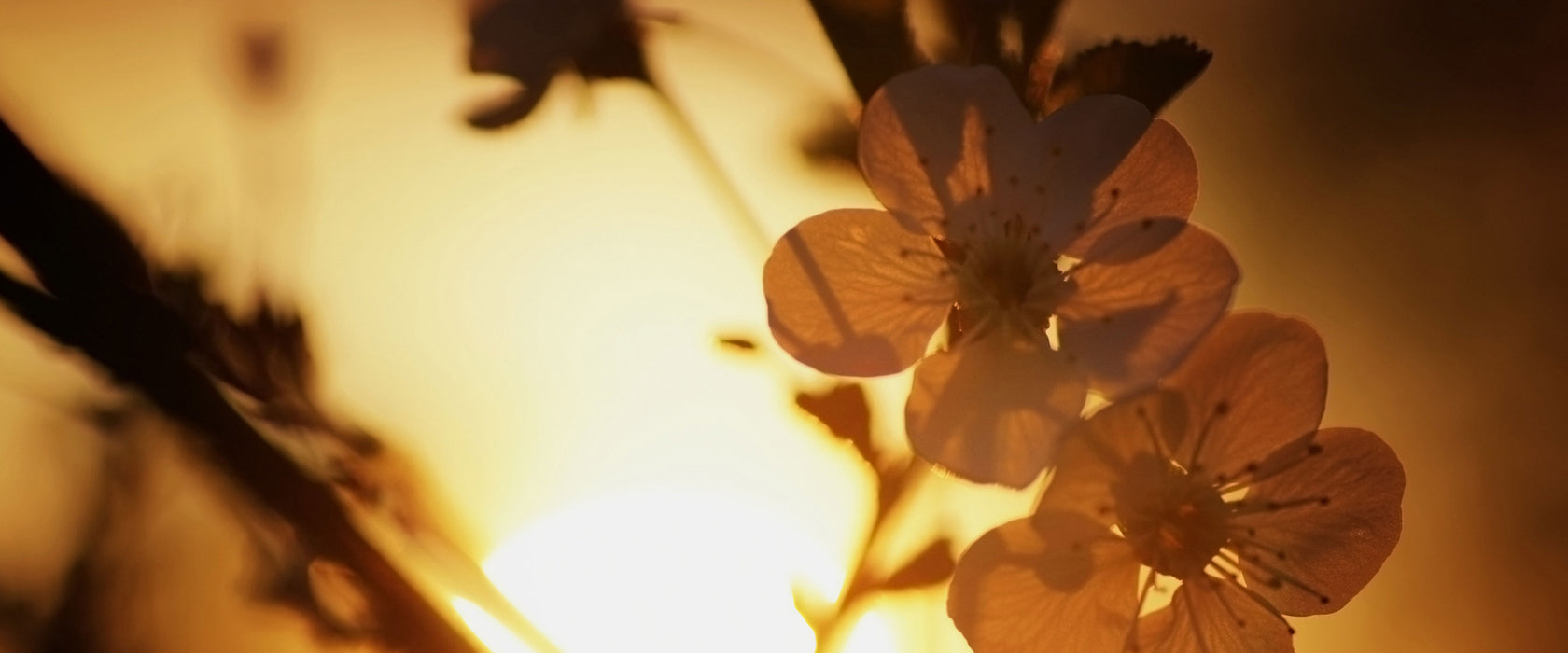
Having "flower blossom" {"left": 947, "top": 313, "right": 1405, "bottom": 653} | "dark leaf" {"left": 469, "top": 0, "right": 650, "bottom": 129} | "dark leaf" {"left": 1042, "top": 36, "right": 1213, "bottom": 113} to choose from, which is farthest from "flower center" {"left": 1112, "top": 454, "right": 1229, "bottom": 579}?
"dark leaf" {"left": 469, "top": 0, "right": 650, "bottom": 129}

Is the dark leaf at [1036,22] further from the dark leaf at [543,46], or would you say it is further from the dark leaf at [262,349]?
the dark leaf at [262,349]

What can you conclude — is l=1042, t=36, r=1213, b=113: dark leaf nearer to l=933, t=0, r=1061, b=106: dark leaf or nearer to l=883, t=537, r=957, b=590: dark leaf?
l=933, t=0, r=1061, b=106: dark leaf

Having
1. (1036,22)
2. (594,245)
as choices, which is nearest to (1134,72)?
(1036,22)

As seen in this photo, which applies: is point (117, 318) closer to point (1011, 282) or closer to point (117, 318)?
point (117, 318)

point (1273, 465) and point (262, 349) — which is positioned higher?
point (262, 349)

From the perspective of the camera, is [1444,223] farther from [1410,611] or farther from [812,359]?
[812,359]

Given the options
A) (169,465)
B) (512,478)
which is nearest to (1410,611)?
(512,478)
